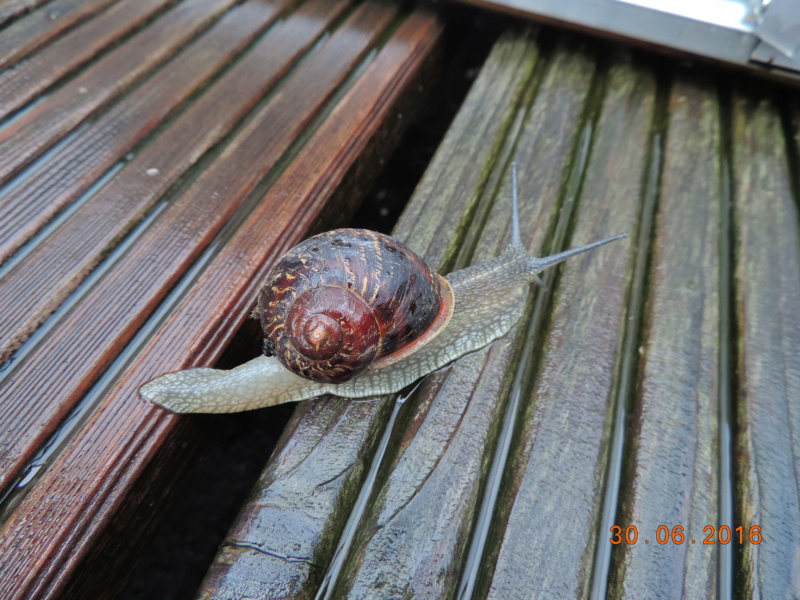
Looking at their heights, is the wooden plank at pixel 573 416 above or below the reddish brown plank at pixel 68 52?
below

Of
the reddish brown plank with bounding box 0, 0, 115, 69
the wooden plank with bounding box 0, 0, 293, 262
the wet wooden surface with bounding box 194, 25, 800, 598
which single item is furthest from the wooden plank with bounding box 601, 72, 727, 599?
the reddish brown plank with bounding box 0, 0, 115, 69

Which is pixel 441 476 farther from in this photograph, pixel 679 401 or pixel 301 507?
pixel 679 401

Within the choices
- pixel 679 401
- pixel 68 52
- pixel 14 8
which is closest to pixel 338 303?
pixel 679 401

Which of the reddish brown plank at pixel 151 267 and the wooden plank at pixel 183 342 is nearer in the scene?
the wooden plank at pixel 183 342

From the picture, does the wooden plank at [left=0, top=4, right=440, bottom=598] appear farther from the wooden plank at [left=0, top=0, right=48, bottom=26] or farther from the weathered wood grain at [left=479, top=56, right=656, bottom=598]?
the wooden plank at [left=0, top=0, right=48, bottom=26]

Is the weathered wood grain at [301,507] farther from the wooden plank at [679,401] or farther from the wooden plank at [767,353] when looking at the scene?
the wooden plank at [767,353]

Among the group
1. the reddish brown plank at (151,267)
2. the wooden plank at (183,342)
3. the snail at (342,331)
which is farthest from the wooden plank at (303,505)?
the reddish brown plank at (151,267)
